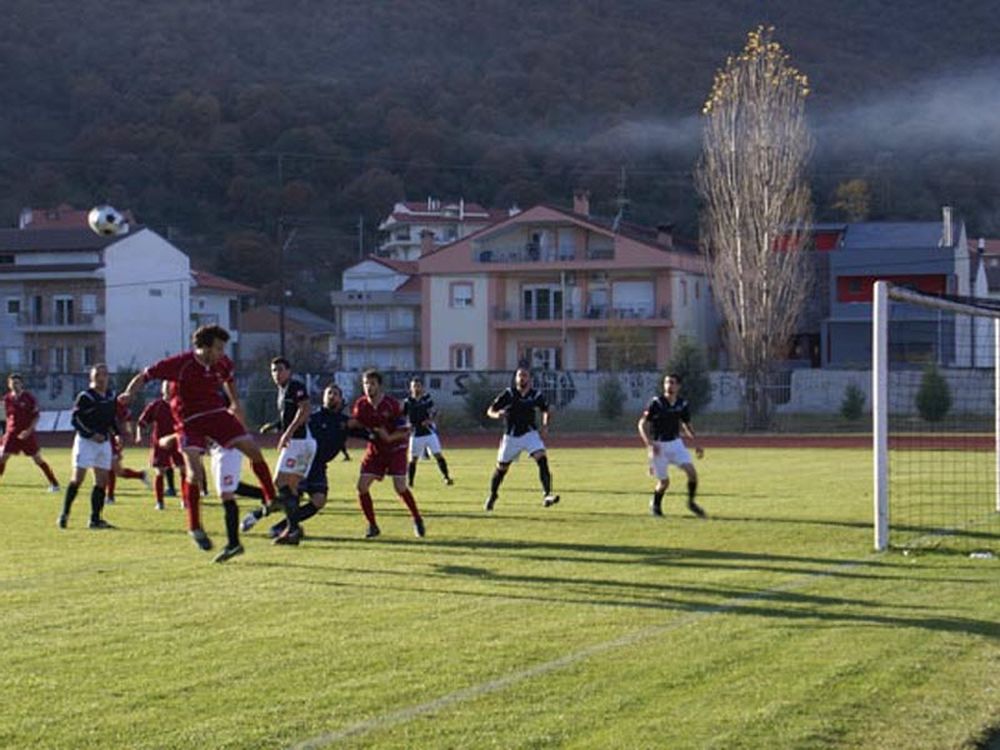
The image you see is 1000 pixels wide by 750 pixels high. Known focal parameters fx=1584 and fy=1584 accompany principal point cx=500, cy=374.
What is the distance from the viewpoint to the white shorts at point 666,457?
1972cm

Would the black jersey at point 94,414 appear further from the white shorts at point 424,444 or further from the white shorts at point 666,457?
the white shorts at point 424,444

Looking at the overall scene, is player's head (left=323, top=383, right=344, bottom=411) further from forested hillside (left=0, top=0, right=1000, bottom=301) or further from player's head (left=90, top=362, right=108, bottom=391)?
forested hillside (left=0, top=0, right=1000, bottom=301)

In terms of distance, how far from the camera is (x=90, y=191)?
384ft

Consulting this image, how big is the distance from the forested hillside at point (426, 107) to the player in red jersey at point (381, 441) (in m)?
88.6

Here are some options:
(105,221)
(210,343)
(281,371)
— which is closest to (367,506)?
(281,371)

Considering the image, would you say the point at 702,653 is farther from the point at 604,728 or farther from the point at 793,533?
the point at 793,533

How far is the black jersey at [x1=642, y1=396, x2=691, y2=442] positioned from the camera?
65.3 feet

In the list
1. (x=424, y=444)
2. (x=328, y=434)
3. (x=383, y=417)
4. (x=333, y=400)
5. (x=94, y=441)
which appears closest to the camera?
(x=383, y=417)

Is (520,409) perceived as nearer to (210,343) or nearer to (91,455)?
(91,455)

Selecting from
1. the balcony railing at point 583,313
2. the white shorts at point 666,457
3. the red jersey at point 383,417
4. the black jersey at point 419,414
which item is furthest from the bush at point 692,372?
the red jersey at point 383,417

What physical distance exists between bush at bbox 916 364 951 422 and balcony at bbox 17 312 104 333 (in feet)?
155

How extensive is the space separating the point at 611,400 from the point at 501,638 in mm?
43134

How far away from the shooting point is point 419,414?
27.6 m

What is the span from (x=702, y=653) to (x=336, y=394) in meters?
8.71
